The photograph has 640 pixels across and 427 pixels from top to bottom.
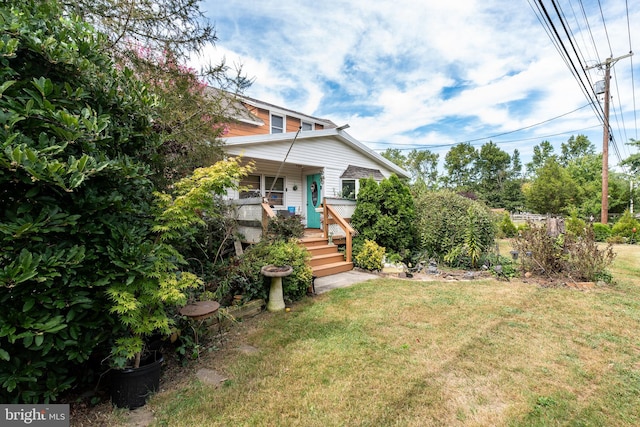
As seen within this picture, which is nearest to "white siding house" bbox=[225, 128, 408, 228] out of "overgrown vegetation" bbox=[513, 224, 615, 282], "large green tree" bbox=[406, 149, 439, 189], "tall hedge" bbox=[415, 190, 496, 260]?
"tall hedge" bbox=[415, 190, 496, 260]

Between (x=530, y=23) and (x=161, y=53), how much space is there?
7620 mm

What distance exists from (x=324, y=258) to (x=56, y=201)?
5.96 metres

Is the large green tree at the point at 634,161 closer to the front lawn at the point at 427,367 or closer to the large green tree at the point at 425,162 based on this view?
the large green tree at the point at 425,162

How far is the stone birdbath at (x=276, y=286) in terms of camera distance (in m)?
4.70

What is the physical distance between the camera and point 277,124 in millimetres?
12594

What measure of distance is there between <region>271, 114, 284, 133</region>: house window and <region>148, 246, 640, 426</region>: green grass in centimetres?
929

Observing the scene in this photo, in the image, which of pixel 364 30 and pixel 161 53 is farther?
pixel 364 30

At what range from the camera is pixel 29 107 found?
175 cm

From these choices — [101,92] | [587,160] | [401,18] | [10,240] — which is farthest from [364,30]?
[587,160]

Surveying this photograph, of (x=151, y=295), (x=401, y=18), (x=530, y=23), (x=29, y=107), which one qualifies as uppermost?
(x=401, y=18)

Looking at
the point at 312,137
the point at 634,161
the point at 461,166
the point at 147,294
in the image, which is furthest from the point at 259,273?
the point at 461,166

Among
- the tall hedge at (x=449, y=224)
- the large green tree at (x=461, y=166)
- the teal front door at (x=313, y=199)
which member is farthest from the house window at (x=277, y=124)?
the large green tree at (x=461, y=166)

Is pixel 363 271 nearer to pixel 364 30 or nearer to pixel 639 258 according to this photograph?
pixel 364 30

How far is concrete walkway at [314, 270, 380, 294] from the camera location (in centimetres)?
607
